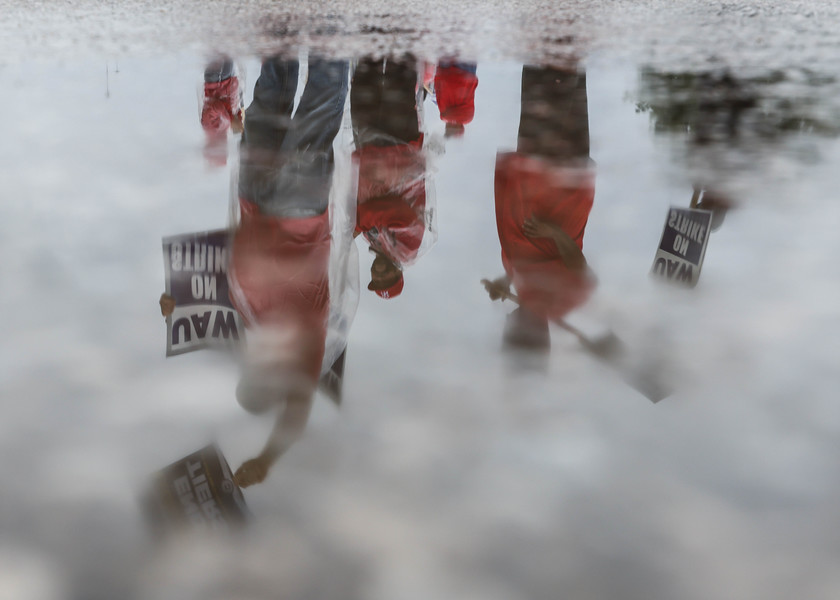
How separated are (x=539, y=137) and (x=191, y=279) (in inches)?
108

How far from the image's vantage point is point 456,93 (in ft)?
20.2

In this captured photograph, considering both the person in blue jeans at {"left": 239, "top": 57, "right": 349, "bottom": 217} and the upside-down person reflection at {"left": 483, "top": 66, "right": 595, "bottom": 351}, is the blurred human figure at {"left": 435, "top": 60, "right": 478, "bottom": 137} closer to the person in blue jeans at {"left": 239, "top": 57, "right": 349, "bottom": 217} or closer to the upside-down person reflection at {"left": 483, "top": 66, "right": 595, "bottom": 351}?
the upside-down person reflection at {"left": 483, "top": 66, "right": 595, "bottom": 351}

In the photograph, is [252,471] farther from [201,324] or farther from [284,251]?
[284,251]

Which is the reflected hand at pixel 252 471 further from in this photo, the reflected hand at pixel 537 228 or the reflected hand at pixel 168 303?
the reflected hand at pixel 537 228

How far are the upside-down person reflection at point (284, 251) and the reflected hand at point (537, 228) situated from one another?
70 centimetres

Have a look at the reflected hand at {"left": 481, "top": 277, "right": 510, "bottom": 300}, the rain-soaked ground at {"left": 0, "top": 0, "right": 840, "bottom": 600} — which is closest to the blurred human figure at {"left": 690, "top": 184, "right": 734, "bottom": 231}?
the rain-soaked ground at {"left": 0, "top": 0, "right": 840, "bottom": 600}

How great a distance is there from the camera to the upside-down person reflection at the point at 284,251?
2.33m

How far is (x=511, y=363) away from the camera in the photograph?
253 cm

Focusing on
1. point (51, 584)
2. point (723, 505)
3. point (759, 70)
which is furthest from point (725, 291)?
point (759, 70)

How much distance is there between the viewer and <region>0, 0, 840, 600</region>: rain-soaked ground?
1757 millimetres

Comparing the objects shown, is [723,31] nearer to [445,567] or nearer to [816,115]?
[816,115]

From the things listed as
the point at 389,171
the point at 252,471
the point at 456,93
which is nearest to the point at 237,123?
the point at 389,171

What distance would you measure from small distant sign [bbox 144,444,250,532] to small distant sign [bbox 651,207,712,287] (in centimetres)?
177

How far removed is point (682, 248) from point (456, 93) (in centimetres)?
320
